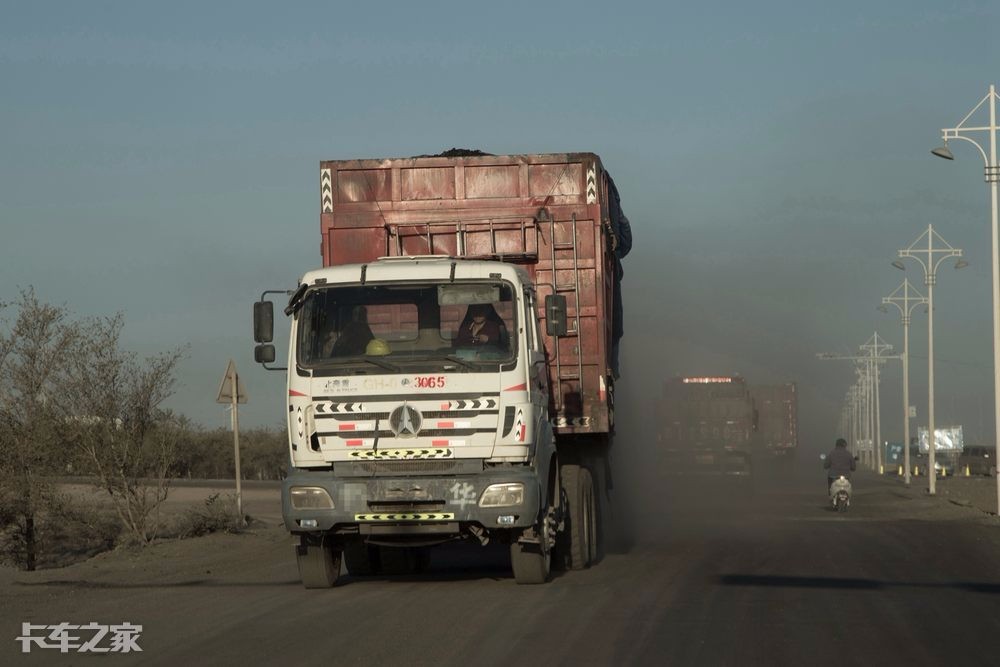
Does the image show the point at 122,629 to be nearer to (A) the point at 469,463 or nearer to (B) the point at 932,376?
(A) the point at 469,463

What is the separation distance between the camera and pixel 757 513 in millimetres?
28453

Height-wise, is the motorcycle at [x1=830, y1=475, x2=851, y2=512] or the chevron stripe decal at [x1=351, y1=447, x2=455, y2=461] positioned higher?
the chevron stripe decal at [x1=351, y1=447, x2=455, y2=461]

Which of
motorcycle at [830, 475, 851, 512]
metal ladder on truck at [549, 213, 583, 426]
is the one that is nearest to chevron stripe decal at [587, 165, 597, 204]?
metal ladder on truck at [549, 213, 583, 426]

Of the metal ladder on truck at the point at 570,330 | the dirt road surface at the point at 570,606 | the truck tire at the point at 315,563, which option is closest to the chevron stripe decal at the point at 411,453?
the dirt road surface at the point at 570,606

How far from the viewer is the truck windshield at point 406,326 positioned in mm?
12297

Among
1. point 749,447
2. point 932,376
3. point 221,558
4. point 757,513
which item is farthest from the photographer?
point 932,376

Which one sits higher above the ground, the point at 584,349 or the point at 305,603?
the point at 584,349

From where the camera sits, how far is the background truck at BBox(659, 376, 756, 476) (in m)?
38.9

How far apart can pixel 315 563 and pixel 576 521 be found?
3.02 metres

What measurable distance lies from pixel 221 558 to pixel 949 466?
6946cm

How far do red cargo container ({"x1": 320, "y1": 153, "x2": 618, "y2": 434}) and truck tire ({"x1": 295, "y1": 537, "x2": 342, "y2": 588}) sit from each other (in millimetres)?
3068

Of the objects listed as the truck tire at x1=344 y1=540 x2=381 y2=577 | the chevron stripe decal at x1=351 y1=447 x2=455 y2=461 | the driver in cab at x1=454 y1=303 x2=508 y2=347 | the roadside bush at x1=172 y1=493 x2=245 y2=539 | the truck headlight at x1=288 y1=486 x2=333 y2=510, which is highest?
the driver in cab at x1=454 y1=303 x2=508 y2=347

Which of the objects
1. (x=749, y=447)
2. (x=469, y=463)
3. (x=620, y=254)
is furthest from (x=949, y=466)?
(x=469, y=463)

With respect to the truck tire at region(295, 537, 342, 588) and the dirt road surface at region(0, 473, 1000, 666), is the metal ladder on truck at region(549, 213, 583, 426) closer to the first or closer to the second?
the dirt road surface at region(0, 473, 1000, 666)
